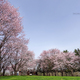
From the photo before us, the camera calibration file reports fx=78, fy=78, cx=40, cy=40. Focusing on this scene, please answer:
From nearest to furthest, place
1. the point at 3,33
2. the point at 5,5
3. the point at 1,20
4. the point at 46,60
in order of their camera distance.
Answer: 1. the point at 1,20
2. the point at 5,5
3. the point at 3,33
4. the point at 46,60

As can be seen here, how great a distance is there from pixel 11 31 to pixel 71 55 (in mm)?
25322

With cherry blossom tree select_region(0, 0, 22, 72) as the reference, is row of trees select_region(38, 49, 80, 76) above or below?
below

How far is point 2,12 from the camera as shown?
9.68 metres

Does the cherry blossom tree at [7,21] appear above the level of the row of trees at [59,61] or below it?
above

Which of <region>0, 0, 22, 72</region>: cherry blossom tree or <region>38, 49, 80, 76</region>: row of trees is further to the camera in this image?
<region>38, 49, 80, 76</region>: row of trees

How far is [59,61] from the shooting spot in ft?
99.7

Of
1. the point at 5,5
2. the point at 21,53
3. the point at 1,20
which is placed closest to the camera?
the point at 1,20

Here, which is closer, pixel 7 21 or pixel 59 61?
pixel 7 21

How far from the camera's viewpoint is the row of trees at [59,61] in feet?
90.8

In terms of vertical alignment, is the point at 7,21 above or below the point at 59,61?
above

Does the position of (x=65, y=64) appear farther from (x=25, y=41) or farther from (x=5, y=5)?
(x=5, y=5)

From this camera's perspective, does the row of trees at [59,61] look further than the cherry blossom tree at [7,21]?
Yes

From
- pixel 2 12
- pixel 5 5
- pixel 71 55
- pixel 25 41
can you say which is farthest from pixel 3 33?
pixel 71 55

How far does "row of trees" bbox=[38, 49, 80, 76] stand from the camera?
27678 millimetres
